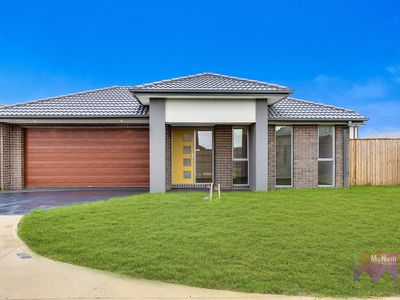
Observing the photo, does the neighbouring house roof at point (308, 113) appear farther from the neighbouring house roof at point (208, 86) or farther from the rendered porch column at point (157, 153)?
the rendered porch column at point (157, 153)

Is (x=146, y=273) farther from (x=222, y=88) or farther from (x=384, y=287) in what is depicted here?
(x=222, y=88)

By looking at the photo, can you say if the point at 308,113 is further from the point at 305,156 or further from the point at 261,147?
the point at 261,147

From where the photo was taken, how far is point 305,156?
425 inches

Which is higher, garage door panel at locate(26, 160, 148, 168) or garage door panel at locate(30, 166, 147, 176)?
garage door panel at locate(26, 160, 148, 168)

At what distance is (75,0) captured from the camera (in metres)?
17.5

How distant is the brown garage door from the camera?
11.3m

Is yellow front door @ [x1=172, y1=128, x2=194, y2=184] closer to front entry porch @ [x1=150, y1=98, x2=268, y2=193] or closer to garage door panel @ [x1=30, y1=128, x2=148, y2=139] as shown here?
front entry porch @ [x1=150, y1=98, x2=268, y2=193]

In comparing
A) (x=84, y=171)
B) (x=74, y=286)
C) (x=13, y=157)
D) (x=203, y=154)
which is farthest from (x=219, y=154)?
(x=13, y=157)

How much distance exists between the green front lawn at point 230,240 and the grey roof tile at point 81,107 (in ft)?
15.3

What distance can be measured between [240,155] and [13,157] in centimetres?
982

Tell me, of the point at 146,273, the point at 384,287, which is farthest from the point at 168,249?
the point at 384,287

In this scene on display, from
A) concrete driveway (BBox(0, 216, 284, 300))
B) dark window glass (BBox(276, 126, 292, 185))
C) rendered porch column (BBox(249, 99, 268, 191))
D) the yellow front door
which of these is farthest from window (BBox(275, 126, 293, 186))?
concrete driveway (BBox(0, 216, 284, 300))

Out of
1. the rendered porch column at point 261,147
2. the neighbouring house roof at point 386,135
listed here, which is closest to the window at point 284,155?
the rendered porch column at point 261,147

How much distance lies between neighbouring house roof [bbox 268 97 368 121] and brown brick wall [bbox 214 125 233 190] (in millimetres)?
2002
